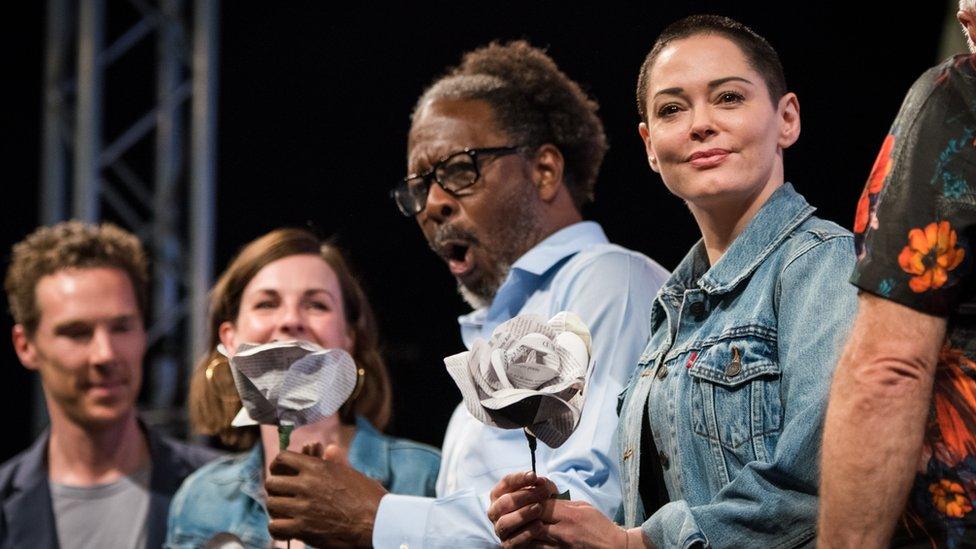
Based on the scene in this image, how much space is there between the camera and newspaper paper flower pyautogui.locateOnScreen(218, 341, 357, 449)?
8.00 feet

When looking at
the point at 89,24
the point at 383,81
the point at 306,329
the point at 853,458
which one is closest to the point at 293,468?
the point at 306,329

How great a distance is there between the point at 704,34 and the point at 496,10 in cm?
153

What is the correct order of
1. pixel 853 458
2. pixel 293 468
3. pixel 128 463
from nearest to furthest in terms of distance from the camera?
pixel 853 458
pixel 293 468
pixel 128 463

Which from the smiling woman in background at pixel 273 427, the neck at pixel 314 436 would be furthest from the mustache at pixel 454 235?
the neck at pixel 314 436

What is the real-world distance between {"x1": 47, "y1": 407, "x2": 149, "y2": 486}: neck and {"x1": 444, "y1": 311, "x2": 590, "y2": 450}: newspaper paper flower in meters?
2.35

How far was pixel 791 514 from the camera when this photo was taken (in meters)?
1.79

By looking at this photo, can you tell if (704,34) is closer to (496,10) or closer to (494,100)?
(494,100)

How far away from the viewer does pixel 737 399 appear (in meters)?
1.90

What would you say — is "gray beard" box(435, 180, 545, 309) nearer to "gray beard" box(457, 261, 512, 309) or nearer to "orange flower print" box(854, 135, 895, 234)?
"gray beard" box(457, 261, 512, 309)

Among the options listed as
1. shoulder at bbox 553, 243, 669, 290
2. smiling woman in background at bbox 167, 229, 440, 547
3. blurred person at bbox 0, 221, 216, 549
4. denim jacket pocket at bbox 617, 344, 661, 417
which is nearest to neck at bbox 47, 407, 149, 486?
blurred person at bbox 0, 221, 216, 549

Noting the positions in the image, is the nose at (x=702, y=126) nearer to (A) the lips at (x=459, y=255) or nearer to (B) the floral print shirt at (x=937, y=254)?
(B) the floral print shirt at (x=937, y=254)

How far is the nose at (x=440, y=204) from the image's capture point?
3.04 meters

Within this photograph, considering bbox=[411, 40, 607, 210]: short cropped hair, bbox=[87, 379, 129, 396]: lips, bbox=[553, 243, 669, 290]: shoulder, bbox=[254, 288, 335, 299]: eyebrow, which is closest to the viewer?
bbox=[553, 243, 669, 290]: shoulder

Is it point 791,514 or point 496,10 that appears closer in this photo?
point 791,514
